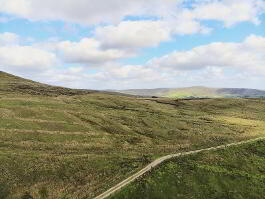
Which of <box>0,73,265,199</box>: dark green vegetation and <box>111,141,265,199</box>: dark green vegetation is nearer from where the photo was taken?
<box>111,141,265,199</box>: dark green vegetation

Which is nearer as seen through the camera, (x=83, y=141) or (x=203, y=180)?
(x=203, y=180)

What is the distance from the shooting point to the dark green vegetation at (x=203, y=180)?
45.3 meters

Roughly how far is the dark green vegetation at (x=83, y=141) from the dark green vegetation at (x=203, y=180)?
533cm

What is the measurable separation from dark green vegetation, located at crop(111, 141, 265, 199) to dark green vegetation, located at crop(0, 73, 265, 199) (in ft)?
17.5

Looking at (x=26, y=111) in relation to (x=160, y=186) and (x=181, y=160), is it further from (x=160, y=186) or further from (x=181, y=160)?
(x=160, y=186)

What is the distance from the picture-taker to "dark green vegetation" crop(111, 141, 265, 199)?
45.3 meters

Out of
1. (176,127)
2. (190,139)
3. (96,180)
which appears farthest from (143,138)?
(96,180)

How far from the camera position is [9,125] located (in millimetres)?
86625

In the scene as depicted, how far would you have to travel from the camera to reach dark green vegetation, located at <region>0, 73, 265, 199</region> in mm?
54812

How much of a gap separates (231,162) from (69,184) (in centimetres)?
2963

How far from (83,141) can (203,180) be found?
130 feet

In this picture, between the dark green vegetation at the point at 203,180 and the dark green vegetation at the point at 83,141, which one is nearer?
the dark green vegetation at the point at 203,180

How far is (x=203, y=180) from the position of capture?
2040 inches

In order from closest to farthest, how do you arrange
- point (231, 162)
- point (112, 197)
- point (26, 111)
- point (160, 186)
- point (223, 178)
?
1. point (112, 197)
2. point (160, 186)
3. point (223, 178)
4. point (231, 162)
5. point (26, 111)
